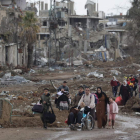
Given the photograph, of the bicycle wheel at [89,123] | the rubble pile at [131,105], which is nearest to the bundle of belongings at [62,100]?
the rubble pile at [131,105]

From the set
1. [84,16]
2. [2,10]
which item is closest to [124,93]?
[2,10]

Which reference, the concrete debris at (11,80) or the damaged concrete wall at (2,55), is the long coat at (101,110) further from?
the damaged concrete wall at (2,55)

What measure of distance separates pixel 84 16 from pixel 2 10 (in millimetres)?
33502

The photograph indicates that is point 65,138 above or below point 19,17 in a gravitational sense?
below

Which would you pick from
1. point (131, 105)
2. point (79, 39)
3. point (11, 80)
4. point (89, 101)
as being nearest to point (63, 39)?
point (79, 39)

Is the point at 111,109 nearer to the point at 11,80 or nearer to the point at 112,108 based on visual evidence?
the point at 112,108

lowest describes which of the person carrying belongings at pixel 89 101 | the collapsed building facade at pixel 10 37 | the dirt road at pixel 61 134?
the dirt road at pixel 61 134

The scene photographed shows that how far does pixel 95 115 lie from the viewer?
1095cm

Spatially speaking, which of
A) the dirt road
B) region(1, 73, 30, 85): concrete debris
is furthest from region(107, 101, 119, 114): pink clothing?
region(1, 73, 30, 85): concrete debris

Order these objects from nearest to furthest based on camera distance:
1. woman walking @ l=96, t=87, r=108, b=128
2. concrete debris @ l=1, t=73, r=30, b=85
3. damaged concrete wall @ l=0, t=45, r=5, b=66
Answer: woman walking @ l=96, t=87, r=108, b=128 → concrete debris @ l=1, t=73, r=30, b=85 → damaged concrete wall @ l=0, t=45, r=5, b=66

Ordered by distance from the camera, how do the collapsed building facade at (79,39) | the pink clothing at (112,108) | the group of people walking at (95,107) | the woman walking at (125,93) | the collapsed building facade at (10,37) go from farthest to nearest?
the collapsed building facade at (79,39) < the collapsed building facade at (10,37) < the woman walking at (125,93) < the pink clothing at (112,108) < the group of people walking at (95,107)

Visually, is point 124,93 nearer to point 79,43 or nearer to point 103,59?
point 103,59

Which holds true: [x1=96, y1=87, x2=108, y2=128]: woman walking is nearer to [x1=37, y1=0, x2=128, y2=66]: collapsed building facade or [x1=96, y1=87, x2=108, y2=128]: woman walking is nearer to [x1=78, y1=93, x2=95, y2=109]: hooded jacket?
[x1=78, y1=93, x2=95, y2=109]: hooded jacket

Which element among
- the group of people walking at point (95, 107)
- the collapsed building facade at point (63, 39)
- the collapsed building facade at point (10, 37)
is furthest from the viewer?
the collapsed building facade at point (63, 39)
